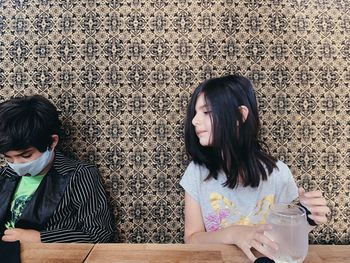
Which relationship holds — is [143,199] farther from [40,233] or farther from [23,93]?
[23,93]

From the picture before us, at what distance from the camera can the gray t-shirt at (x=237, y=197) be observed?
4.02ft

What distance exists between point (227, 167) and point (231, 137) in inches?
5.1

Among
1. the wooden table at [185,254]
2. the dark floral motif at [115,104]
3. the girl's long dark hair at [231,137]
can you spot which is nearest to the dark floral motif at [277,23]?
the girl's long dark hair at [231,137]

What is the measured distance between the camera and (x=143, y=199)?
149cm

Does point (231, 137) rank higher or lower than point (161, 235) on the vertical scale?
higher

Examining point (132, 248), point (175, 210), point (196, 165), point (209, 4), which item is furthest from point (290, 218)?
point (209, 4)

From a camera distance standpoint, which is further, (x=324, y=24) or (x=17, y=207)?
(x=324, y=24)

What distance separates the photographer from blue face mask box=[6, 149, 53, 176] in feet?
4.24

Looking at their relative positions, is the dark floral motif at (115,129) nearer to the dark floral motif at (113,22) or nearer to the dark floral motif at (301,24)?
the dark floral motif at (113,22)

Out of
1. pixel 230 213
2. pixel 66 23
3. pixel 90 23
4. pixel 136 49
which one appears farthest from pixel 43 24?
pixel 230 213

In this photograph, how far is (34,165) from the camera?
1.31 meters

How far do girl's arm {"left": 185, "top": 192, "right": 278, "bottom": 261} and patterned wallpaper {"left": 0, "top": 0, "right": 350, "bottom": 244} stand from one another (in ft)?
0.79

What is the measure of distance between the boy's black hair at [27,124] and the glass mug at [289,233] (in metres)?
0.93

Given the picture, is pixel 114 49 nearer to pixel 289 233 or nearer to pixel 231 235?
pixel 231 235
